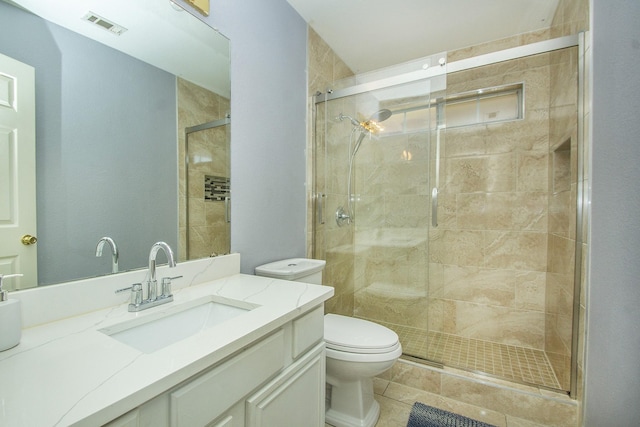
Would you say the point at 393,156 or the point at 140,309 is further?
the point at 393,156

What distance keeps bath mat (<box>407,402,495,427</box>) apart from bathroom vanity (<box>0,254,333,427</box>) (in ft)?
2.36

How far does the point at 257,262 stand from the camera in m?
1.63

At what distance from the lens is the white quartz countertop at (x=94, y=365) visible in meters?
0.46

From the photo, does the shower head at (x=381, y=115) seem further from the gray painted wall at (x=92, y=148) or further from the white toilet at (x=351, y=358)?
the gray painted wall at (x=92, y=148)

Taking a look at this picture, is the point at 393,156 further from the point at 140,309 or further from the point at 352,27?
the point at 140,309

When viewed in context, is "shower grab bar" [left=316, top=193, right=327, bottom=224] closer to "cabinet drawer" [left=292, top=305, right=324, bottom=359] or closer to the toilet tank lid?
the toilet tank lid

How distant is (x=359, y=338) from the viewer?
4.80 feet

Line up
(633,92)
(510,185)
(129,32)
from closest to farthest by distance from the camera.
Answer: (129,32), (633,92), (510,185)

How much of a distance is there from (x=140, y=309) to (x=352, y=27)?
2.22 metres

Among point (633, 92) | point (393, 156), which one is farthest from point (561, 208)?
point (393, 156)

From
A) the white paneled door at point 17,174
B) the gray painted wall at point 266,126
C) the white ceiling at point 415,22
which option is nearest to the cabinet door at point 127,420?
the white paneled door at point 17,174

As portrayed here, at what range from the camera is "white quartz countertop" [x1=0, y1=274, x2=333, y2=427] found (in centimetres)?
46

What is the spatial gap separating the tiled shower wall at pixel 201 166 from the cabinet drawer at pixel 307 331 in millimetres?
589

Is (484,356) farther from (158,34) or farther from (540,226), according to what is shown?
(158,34)
